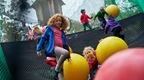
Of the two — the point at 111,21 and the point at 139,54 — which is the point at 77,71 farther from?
the point at 139,54

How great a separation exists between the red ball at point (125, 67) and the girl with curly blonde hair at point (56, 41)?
3771mm

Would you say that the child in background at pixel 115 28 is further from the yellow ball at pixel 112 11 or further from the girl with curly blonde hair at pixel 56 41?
the girl with curly blonde hair at pixel 56 41

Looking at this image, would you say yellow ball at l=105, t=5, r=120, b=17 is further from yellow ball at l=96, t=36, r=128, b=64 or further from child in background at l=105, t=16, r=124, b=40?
yellow ball at l=96, t=36, r=128, b=64

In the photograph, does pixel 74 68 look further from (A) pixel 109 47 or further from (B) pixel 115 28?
(B) pixel 115 28

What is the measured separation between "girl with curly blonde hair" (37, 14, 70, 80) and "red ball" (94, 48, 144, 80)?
3771mm

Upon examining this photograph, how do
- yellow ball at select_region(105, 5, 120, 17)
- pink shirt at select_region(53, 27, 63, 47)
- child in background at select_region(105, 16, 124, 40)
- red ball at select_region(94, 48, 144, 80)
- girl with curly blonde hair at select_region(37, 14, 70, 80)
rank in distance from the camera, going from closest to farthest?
1. red ball at select_region(94, 48, 144, 80)
2. girl with curly blonde hair at select_region(37, 14, 70, 80)
3. pink shirt at select_region(53, 27, 63, 47)
4. child in background at select_region(105, 16, 124, 40)
5. yellow ball at select_region(105, 5, 120, 17)

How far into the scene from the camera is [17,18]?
19031 mm

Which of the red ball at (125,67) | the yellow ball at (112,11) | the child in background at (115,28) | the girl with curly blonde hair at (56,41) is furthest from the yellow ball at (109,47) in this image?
the red ball at (125,67)

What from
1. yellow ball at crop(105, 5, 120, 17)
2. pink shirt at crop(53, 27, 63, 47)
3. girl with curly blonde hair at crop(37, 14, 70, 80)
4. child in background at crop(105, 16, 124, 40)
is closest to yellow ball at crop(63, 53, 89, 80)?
girl with curly blonde hair at crop(37, 14, 70, 80)

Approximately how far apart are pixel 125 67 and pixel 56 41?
158 inches

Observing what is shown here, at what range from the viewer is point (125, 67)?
199 centimetres

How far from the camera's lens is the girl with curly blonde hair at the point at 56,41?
5.84 meters

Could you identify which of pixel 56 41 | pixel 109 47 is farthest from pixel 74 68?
pixel 109 47

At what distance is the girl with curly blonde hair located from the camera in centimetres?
584
